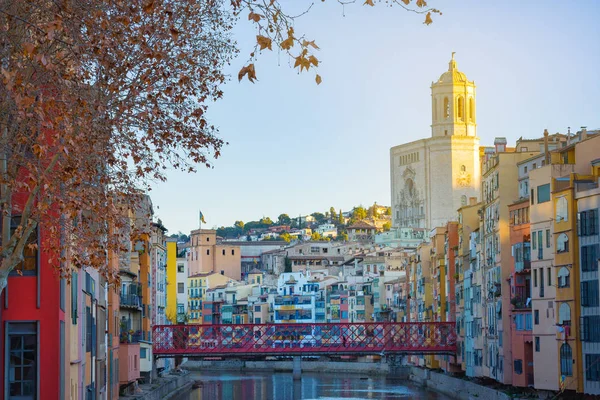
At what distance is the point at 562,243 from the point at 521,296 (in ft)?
28.6

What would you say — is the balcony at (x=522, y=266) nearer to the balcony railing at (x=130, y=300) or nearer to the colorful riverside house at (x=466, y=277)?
the colorful riverside house at (x=466, y=277)

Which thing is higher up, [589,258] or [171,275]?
[171,275]

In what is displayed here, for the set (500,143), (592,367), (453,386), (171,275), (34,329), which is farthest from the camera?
(171,275)

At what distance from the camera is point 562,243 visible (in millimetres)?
53844

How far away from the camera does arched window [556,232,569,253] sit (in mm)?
53469

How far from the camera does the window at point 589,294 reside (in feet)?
167

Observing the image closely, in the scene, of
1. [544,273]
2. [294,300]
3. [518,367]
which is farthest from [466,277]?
[294,300]

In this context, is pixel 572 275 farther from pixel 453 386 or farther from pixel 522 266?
pixel 453 386

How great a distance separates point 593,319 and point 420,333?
41982mm

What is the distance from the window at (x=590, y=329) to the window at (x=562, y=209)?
4.22 metres

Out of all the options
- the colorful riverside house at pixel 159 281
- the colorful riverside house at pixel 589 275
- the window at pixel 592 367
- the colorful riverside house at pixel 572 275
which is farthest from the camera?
the colorful riverside house at pixel 159 281

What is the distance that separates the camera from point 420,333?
92.8m

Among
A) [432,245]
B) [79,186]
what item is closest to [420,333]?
[432,245]

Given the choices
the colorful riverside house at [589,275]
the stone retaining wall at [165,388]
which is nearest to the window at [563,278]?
the colorful riverside house at [589,275]
